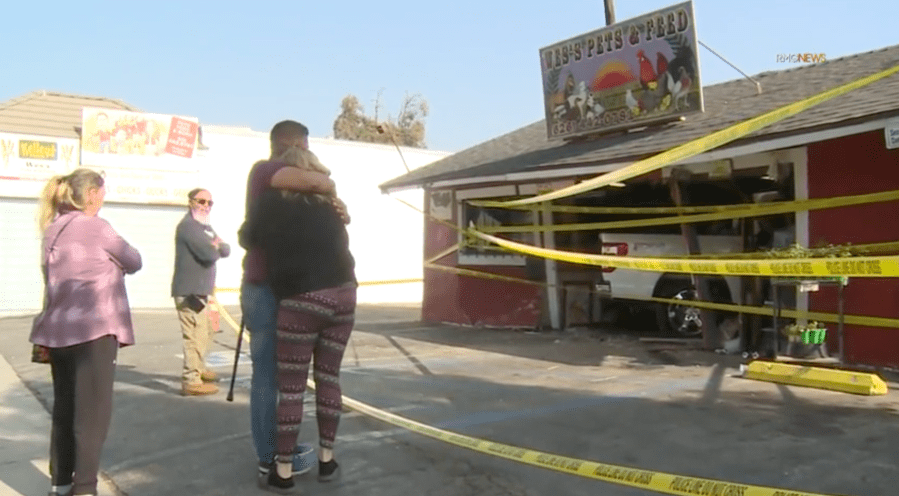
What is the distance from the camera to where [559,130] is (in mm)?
12039

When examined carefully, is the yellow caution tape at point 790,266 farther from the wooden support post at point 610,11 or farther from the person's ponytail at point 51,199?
the wooden support post at point 610,11

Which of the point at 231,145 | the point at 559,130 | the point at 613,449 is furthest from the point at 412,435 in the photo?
the point at 231,145

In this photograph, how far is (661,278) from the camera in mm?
10617

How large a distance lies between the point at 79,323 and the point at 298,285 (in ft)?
3.52

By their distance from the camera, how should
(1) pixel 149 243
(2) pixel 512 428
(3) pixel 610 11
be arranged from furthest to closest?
(1) pixel 149 243 → (3) pixel 610 11 → (2) pixel 512 428

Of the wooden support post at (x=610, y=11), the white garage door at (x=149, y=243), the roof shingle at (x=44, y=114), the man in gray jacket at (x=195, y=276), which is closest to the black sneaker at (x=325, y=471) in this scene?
the man in gray jacket at (x=195, y=276)

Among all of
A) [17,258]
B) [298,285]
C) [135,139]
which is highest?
[135,139]

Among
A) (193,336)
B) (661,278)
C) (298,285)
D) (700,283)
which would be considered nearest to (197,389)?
(193,336)

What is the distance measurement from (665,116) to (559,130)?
2.15 metres

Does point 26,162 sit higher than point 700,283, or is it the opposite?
point 26,162

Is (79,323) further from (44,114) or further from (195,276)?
(44,114)

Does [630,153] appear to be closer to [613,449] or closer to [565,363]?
[565,363]

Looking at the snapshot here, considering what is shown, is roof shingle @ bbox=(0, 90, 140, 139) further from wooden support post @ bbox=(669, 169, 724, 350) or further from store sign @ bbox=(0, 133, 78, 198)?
wooden support post @ bbox=(669, 169, 724, 350)

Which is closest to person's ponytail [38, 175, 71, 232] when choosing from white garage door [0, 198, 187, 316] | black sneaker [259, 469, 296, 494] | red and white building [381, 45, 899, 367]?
black sneaker [259, 469, 296, 494]
